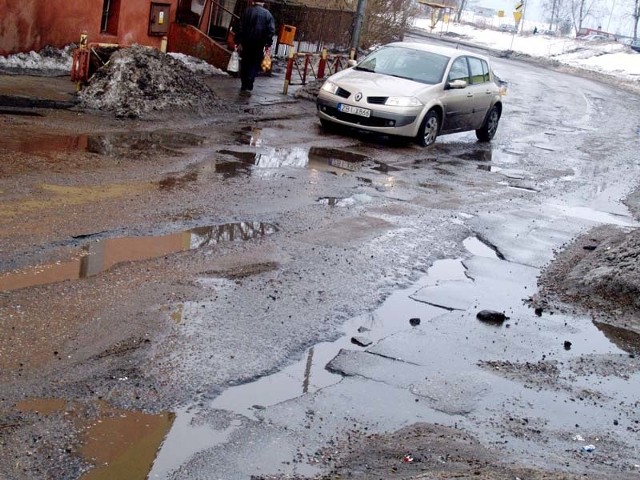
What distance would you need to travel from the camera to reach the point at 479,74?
59.8 feet

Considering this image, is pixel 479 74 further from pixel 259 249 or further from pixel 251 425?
pixel 251 425

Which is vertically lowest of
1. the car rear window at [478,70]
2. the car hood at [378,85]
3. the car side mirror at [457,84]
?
the car hood at [378,85]

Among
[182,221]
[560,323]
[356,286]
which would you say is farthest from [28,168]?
[560,323]

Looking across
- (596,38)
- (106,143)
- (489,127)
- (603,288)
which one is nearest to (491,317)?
(603,288)

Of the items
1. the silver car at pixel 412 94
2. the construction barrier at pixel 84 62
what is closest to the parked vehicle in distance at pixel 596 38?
the silver car at pixel 412 94

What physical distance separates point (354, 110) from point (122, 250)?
8532mm

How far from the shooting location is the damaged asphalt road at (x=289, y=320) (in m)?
4.74

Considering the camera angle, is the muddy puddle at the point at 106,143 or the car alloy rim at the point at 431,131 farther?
the car alloy rim at the point at 431,131

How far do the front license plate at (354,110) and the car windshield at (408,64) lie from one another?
1386 mm

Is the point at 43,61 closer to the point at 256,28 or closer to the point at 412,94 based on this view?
the point at 256,28

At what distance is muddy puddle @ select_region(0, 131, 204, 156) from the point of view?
1106cm

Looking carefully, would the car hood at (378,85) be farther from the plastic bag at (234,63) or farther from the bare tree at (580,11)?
the bare tree at (580,11)

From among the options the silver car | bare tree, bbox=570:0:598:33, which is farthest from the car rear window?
bare tree, bbox=570:0:598:33

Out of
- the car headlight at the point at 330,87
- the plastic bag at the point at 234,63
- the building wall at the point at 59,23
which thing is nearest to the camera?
the car headlight at the point at 330,87
